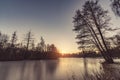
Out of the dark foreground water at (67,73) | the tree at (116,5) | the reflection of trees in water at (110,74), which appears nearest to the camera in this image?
the reflection of trees in water at (110,74)

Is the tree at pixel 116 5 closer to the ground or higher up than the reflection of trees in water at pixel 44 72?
higher up

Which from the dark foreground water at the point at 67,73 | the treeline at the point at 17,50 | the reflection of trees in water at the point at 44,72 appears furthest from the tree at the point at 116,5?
the treeline at the point at 17,50

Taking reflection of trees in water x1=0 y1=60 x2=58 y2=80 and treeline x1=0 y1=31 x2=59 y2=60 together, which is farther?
treeline x1=0 y1=31 x2=59 y2=60

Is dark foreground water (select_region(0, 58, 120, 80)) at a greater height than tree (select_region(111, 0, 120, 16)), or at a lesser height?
lesser

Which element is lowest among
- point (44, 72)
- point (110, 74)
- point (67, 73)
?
point (67, 73)

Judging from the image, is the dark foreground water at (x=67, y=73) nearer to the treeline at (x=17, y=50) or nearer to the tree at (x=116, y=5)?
the tree at (x=116, y=5)

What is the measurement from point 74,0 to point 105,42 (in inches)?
229

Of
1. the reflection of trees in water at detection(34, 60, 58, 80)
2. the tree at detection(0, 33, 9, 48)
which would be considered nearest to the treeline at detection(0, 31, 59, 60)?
the tree at detection(0, 33, 9, 48)

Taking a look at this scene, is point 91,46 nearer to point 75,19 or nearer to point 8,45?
point 75,19

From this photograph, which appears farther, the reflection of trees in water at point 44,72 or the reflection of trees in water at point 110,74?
the reflection of trees in water at point 44,72

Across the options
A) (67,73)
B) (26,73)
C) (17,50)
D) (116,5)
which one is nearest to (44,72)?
(26,73)

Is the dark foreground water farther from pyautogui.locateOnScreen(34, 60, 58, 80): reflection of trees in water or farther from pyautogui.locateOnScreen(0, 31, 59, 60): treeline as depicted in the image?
pyautogui.locateOnScreen(0, 31, 59, 60): treeline

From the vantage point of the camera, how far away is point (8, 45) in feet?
187

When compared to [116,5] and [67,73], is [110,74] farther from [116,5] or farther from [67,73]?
[67,73]
